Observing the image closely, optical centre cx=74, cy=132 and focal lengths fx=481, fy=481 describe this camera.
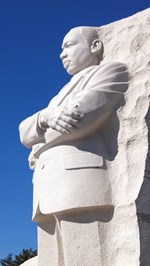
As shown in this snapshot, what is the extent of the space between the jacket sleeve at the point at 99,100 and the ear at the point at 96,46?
1.22 feet

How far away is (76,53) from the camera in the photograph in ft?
16.5

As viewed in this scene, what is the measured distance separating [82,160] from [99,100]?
1.94 ft

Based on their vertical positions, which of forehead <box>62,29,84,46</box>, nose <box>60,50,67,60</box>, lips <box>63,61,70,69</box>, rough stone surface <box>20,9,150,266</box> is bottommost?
rough stone surface <box>20,9,150,266</box>

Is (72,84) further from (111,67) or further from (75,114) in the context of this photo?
(75,114)

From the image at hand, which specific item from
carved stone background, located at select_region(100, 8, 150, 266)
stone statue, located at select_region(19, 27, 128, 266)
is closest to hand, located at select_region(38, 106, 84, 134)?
stone statue, located at select_region(19, 27, 128, 266)

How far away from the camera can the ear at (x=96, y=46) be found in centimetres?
502

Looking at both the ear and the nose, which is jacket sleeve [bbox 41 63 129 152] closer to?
the ear

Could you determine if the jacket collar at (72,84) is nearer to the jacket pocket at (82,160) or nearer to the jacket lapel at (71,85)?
the jacket lapel at (71,85)

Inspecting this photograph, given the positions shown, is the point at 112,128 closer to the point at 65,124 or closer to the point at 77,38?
the point at 65,124

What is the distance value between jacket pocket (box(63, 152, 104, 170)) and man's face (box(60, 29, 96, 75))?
3.68 feet

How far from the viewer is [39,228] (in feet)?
15.7

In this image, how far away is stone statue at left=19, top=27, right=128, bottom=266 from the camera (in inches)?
165

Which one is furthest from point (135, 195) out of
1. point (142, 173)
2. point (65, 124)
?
point (65, 124)

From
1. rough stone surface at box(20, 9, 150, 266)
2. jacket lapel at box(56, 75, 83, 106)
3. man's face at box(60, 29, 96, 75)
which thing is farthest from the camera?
man's face at box(60, 29, 96, 75)
